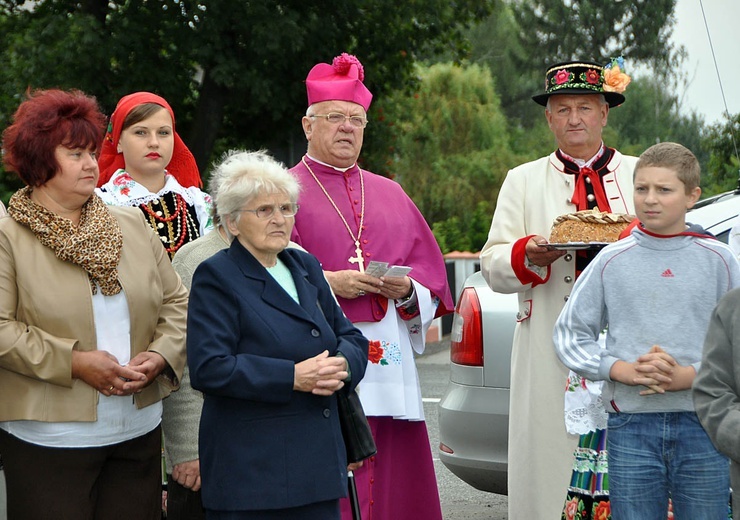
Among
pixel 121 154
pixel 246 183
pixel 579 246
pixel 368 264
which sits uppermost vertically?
pixel 121 154

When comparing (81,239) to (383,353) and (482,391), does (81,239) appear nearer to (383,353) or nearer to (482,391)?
(383,353)

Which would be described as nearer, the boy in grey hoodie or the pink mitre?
the boy in grey hoodie

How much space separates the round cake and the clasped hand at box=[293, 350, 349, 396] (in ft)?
4.09

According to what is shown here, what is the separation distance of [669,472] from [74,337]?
6.81 ft

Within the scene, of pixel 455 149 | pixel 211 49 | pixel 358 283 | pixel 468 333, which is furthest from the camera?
pixel 455 149

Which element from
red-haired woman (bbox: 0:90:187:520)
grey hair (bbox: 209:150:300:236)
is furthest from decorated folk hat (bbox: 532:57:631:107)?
red-haired woman (bbox: 0:90:187:520)

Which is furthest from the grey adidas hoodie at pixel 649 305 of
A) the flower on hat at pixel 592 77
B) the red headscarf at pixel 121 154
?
the red headscarf at pixel 121 154

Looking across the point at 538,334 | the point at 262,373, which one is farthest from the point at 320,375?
the point at 538,334

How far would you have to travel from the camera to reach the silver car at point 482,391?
554cm

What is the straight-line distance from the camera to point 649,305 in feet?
12.5

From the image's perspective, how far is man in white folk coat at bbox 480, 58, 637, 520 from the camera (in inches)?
192

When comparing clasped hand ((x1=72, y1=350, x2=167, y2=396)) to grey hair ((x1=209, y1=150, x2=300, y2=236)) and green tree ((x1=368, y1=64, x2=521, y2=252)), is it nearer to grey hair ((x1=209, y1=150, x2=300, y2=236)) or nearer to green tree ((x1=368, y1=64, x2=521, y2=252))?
grey hair ((x1=209, y1=150, x2=300, y2=236))

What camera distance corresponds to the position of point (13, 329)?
3.63 m

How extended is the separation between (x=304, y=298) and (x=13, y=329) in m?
0.96
